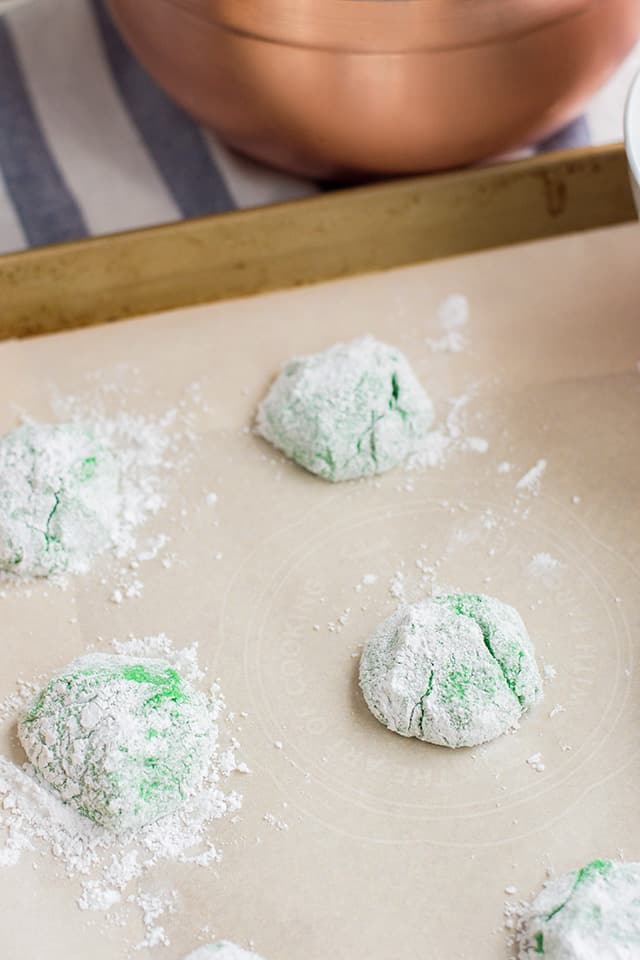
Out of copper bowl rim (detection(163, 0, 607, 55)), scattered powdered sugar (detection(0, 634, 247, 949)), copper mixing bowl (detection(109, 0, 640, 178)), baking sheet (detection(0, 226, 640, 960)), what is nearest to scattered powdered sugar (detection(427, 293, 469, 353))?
baking sheet (detection(0, 226, 640, 960))

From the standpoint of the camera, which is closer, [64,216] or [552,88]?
[552,88]

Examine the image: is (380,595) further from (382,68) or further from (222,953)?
(382,68)

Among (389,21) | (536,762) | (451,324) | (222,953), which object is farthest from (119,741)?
(389,21)

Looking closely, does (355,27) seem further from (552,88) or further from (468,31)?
(552,88)

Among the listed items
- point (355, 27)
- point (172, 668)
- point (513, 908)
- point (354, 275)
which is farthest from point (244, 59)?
point (513, 908)

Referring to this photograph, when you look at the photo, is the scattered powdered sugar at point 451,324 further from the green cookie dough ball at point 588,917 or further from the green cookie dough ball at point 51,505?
the green cookie dough ball at point 588,917

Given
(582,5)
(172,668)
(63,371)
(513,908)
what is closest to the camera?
(513,908)

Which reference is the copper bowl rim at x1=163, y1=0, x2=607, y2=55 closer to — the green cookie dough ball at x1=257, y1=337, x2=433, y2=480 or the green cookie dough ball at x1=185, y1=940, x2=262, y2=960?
the green cookie dough ball at x1=257, y1=337, x2=433, y2=480
